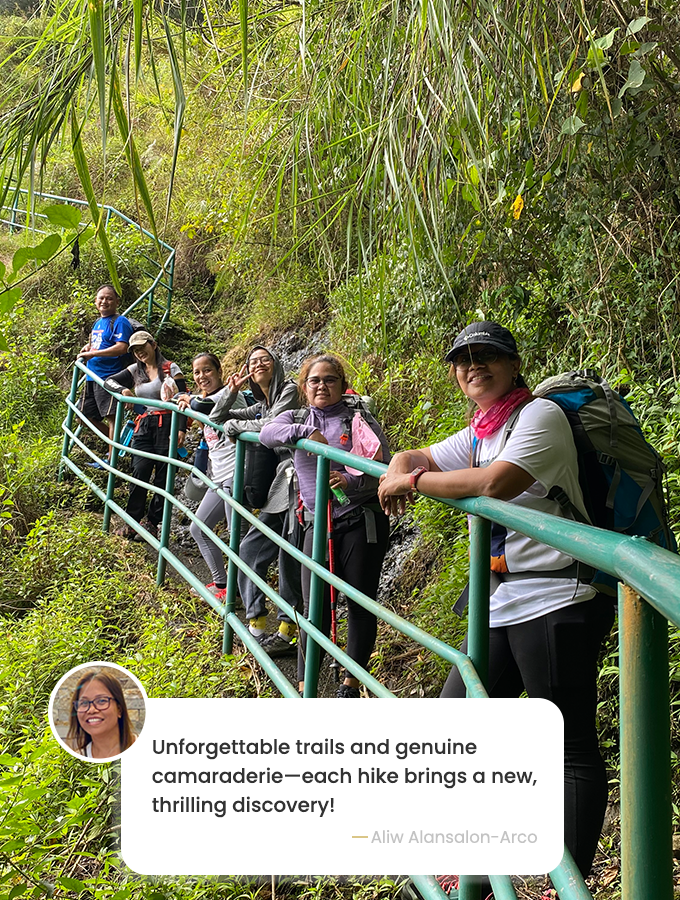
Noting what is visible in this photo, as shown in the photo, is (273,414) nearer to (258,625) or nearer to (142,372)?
(258,625)

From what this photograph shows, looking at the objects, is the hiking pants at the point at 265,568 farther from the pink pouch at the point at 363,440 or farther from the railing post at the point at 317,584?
the railing post at the point at 317,584

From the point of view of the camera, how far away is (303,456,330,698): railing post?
2.82m

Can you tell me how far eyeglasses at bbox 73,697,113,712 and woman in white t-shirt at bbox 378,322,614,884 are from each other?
866mm

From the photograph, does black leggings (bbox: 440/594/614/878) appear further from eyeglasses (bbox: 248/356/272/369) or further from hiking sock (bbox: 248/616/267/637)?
eyeglasses (bbox: 248/356/272/369)

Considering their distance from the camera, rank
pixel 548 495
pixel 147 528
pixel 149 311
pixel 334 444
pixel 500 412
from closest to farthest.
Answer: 1. pixel 548 495
2. pixel 500 412
3. pixel 334 444
4. pixel 147 528
5. pixel 149 311

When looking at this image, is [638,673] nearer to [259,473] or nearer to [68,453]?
[259,473]

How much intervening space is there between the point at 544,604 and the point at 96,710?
1.14m

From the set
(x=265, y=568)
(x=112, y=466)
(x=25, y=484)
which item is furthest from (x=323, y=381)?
(x=25, y=484)

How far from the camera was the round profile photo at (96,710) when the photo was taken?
147 centimetres

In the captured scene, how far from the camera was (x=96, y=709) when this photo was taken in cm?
169

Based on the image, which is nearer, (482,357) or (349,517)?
(482,357)

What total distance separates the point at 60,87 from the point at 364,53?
1.28 m

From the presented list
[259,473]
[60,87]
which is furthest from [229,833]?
[259,473]

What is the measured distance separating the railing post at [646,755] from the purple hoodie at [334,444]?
2521mm
